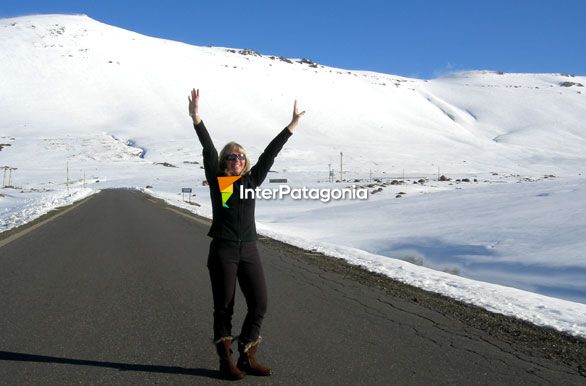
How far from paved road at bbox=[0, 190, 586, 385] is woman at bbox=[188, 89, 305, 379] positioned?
31cm

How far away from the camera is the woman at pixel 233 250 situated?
171 inches

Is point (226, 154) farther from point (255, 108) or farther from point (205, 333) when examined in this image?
point (255, 108)

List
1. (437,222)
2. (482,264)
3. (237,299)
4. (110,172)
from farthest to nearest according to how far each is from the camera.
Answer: (110,172) < (437,222) < (482,264) < (237,299)

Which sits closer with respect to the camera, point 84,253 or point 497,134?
point 84,253

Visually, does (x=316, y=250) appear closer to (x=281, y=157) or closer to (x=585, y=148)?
(x=281, y=157)

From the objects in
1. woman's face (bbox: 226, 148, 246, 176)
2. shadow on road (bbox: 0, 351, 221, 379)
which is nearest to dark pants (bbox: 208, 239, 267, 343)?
shadow on road (bbox: 0, 351, 221, 379)

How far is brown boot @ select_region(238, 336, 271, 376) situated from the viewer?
446 centimetres

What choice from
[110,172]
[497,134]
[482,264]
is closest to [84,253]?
[482,264]

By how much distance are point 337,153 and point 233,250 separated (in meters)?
110

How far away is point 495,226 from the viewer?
16578 millimetres

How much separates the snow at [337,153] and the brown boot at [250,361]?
13.1 ft

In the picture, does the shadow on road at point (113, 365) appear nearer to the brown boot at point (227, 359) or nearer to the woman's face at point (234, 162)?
the brown boot at point (227, 359)

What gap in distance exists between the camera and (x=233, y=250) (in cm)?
431

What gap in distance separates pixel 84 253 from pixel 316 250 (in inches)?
209
